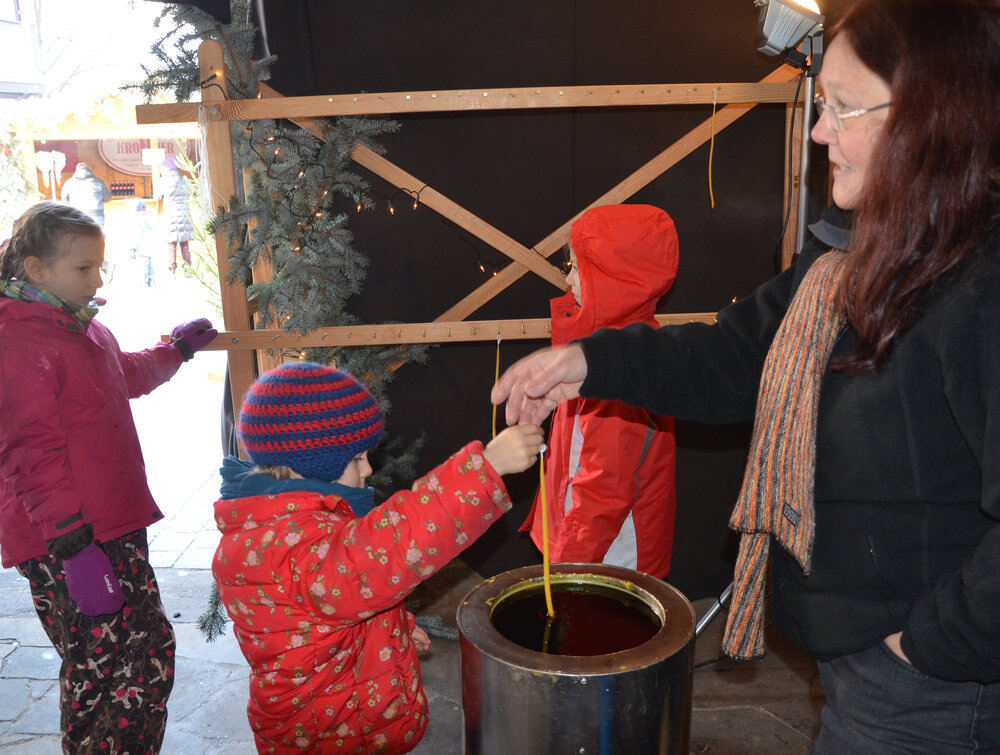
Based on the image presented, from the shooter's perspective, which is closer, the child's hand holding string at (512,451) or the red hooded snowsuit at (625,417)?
the child's hand holding string at (512,451)

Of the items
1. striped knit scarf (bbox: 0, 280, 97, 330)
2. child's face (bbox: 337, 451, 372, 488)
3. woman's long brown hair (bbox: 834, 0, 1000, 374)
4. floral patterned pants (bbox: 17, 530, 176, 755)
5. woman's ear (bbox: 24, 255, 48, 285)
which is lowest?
floral patterned pants (bbox: 17, 530, 176, 755)

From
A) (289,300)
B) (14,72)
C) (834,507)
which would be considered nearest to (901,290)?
(834,507)

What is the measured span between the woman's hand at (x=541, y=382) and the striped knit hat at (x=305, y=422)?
0.35 meters

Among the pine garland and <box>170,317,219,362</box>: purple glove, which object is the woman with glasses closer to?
the pine garland

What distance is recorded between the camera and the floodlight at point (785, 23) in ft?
10.6

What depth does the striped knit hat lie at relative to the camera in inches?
72.4

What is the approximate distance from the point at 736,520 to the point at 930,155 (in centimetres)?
82

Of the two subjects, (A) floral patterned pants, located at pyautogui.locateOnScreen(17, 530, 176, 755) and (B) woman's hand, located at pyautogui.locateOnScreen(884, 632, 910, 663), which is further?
(A) floral patterned pants, located at pyautogui.locateOnScreen(17, 530, 176, 755)

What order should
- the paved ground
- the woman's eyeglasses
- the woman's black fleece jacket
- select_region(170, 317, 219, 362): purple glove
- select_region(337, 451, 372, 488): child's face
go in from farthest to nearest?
select_region(170, 317, 219, 362): purple glove
the paved ground
select_region(337, 451, 372, 488): child's face
the woman's eyeglasses
the woman's black fleece jacket

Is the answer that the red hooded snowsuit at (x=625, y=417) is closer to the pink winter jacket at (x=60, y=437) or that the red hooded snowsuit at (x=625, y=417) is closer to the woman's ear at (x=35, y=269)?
the pink winter jacket at (x=60, y=437)

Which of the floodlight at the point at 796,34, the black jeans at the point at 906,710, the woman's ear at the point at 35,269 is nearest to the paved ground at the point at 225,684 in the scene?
the black jeans at the point at 906,710

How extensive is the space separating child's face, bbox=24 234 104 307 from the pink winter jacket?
11cm

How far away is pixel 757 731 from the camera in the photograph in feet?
11.0

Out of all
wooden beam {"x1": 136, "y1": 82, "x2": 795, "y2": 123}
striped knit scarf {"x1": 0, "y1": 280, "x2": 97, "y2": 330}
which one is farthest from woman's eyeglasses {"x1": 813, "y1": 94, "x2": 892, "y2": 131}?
striped knit scarf {"x1": 0, "y1": 280, "x2": 97, "y2": 330}
